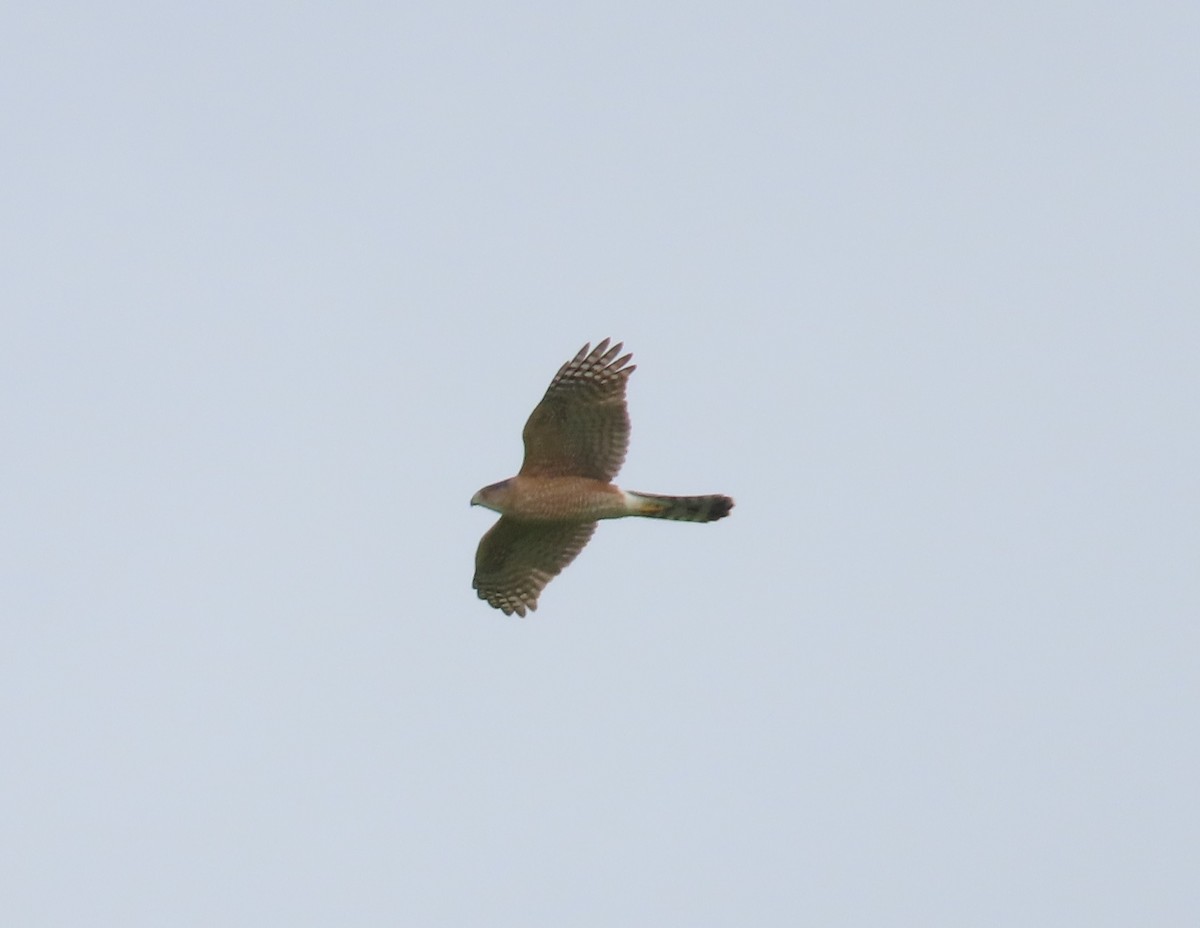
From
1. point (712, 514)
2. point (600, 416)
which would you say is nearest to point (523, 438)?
point (600, 416)

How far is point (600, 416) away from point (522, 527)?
1.54 m

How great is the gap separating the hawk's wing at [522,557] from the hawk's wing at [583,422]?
33.9 inches

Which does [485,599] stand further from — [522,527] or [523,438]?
[523,438]

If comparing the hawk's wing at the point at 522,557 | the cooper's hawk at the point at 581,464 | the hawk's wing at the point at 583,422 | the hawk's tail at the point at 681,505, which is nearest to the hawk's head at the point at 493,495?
the cooper's hawk at the point at 581,464

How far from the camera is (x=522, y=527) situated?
17.4 m

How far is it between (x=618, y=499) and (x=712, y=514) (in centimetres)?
84

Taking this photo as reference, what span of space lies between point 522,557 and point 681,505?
6.02ft

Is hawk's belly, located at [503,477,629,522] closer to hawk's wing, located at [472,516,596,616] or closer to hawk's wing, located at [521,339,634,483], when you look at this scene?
hawk's wing, located at [521,339,634,483]

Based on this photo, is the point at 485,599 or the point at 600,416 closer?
the point at 600,416

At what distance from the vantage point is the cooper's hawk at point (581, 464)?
16.2 metres

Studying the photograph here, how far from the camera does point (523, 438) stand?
16.5m

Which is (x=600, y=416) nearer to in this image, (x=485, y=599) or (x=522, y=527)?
(x=522, y=527)

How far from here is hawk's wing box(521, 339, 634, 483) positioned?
53.1 ft

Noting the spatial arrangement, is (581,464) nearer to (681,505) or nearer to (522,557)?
(681,505)
